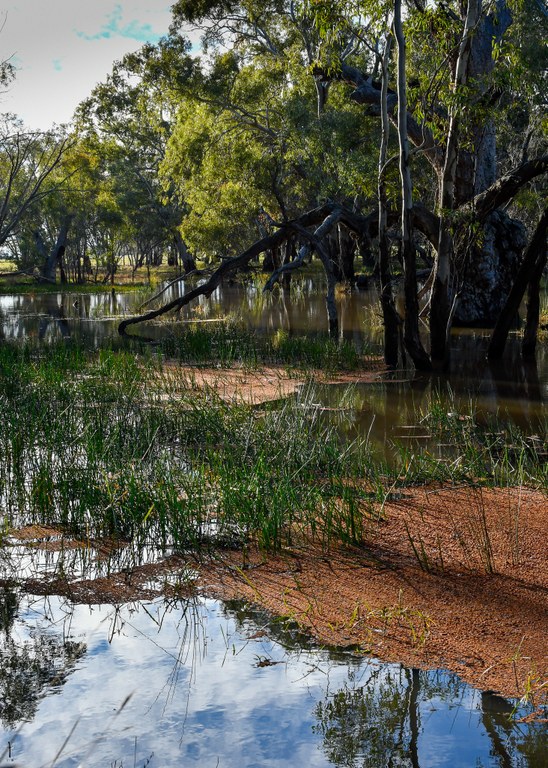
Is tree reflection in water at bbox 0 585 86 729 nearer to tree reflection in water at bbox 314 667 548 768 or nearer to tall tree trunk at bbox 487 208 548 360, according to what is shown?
tree reflection in water at bbox 314 667 548 768

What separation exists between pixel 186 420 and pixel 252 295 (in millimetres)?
32249

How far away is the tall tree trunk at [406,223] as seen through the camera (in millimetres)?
14461

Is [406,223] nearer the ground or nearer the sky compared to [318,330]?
nearer the sky

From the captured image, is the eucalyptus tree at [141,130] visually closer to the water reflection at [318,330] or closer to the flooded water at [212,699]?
the water reflection at [318,330]

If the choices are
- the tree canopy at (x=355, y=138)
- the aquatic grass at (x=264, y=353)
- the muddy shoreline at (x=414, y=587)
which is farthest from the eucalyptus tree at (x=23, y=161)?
the muddy shoreline at (x=414, y=587)

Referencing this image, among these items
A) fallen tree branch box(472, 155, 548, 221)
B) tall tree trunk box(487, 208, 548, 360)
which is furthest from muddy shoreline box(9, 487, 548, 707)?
fallen tree branch box(472, 155, 548, 221)

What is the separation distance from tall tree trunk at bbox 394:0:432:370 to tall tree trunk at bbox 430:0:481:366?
1.82ft

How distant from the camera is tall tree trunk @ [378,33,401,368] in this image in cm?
1588

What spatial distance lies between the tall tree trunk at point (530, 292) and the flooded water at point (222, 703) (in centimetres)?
1222

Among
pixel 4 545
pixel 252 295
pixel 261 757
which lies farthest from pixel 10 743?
pixel 252 295

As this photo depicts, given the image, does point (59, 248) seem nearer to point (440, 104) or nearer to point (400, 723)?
point (440, 104)

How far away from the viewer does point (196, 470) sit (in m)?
8.43

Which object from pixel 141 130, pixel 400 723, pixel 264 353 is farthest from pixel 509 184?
pixel 141 130

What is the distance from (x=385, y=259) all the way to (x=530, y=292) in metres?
3.02
